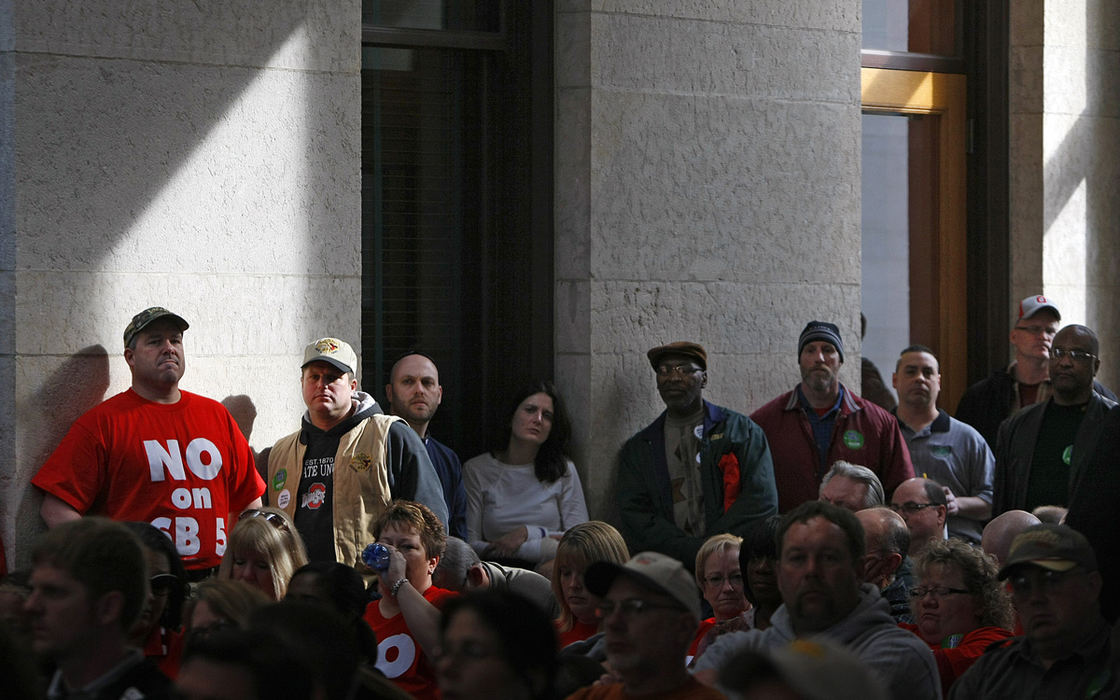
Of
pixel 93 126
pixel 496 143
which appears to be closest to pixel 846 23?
pixel 496 143

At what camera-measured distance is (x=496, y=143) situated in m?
8.00

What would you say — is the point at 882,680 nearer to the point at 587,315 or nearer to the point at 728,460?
the point at 728,460

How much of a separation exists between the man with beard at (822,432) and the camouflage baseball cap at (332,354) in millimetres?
2180

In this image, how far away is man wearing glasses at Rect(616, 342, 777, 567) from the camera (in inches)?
284

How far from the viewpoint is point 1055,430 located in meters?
7.32

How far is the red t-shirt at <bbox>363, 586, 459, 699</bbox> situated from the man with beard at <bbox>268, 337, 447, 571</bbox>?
46.7 inches

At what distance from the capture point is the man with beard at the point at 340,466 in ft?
22.1

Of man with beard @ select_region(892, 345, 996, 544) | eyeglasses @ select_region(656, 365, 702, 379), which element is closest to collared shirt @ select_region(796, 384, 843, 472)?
man with beard @ select_region(892, 345, 996, 544)

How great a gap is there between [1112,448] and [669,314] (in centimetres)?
340

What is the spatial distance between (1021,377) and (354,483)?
386cm

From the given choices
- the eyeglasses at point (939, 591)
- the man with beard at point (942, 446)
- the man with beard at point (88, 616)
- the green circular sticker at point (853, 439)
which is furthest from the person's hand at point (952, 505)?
the man with beard at point (88, 616)

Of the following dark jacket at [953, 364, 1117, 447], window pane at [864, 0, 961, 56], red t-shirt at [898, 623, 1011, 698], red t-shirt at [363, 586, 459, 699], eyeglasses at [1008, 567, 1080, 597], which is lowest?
red t-shirt at [363, 586, 459, 699]

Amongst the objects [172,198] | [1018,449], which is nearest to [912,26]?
[1018,449]

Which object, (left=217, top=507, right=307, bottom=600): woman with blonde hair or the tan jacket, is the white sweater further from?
(left=217, top=507, right=307, bottom=600): woman with blonde hair
